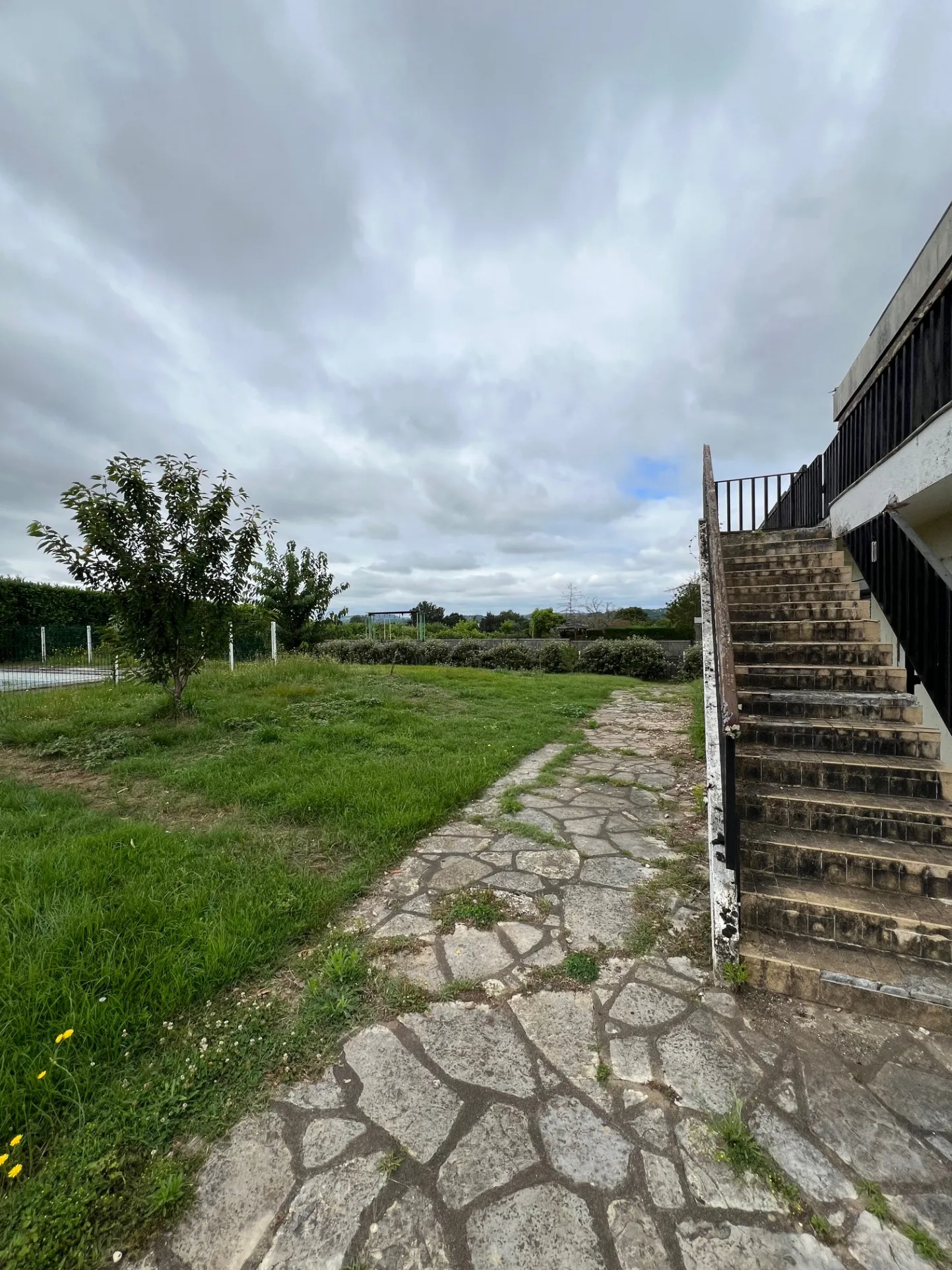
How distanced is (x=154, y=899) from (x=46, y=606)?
61.1 feet

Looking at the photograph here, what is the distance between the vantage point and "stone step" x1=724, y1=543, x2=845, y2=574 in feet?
17.3

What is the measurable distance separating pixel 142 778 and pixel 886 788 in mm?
5989

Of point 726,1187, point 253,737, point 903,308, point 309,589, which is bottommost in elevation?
point 726,1187

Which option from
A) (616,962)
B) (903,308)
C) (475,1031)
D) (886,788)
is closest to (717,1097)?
(616,962)

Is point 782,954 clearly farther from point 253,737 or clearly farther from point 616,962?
point 253,737

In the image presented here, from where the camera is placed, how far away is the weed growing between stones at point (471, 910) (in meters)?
2.63

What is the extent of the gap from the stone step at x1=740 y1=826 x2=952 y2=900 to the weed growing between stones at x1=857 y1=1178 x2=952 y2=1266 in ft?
4.23

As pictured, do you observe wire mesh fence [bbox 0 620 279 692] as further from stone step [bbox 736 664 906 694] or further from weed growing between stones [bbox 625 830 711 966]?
stone step [bbox 736 664 906 694]

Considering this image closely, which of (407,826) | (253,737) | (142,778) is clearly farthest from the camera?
(253,737)

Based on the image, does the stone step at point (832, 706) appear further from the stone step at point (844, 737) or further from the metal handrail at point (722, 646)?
the metal handrail at point (722, 646)

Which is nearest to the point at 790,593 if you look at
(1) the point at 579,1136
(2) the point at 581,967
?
(2) the point at 581,967

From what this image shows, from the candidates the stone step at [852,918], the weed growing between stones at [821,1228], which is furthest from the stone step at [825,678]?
the weed growing between stones at [821,1228]

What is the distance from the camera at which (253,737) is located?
19.7ft

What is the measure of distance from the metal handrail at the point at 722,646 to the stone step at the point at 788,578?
78 cm
